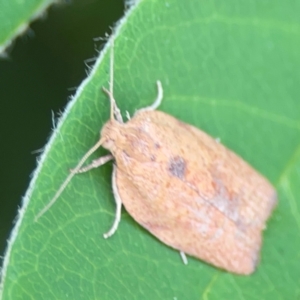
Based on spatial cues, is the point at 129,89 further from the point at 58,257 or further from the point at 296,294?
the point at 296,294

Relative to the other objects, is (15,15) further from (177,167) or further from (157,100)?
(177,167)

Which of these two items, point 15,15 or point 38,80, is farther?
point 38,80

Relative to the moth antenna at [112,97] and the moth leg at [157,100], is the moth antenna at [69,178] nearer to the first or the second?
the moth antenna at [112,97]

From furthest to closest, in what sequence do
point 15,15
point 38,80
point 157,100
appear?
point 38,80
point 157,100
point 15,15

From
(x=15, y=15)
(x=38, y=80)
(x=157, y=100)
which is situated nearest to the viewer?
(x=15, y=15)

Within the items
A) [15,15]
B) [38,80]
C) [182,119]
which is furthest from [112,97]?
[38,80]
